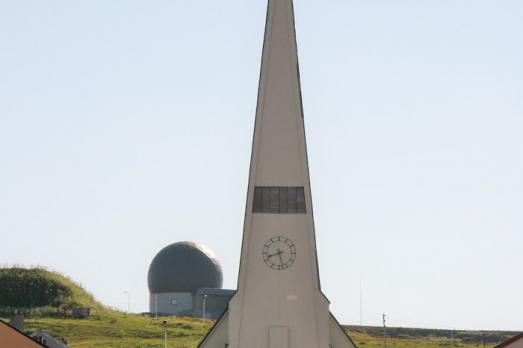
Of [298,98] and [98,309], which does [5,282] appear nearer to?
[98,309]

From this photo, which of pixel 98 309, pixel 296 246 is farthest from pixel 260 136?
pixel 98 309

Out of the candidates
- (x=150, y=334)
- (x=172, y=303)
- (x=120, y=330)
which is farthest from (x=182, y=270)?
(x=150, y=334)

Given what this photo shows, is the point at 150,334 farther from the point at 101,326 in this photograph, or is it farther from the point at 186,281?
the point at 186,281

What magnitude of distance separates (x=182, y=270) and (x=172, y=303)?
4230 mm

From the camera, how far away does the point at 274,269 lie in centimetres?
6412

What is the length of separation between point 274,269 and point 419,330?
203 feet

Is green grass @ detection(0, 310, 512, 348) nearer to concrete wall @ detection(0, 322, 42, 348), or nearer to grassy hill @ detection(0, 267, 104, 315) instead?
grassy hill @ detection(0, 267, 104, 315)

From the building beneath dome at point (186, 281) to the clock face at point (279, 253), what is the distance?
6633cm

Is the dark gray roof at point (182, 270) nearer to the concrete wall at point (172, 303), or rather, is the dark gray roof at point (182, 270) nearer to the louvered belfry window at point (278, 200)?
the concrete wall at point (172, 303)

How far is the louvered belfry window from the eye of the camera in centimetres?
6456

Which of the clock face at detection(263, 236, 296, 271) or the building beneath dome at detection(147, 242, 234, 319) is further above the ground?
the building beneath dome at detection(147, 242, 234, 319)

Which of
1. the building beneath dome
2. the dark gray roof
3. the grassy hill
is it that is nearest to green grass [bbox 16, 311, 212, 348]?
the grassy hill

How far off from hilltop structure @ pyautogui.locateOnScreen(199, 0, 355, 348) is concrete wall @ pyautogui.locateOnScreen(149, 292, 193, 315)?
68.5 meters

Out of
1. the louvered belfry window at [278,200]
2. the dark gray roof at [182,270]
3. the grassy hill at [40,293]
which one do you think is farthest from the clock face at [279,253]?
the dark gray roof at [182,270]
